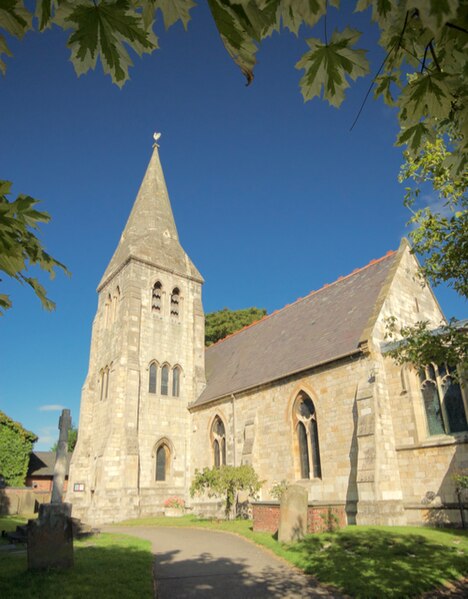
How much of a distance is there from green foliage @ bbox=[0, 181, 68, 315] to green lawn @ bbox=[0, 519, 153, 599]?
230 inches

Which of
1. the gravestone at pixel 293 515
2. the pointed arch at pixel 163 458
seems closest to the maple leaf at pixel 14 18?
the gravestone at pixel 293 515

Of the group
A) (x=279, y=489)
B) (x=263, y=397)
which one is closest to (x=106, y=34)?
(x=279, y=489)

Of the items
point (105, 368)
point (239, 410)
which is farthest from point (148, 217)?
point (239, 410)

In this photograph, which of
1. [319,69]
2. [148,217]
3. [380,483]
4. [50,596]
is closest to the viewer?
[319,69]

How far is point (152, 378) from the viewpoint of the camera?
25.2 m

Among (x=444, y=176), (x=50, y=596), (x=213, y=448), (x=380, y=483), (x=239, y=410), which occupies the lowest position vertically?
(x=50, y=596)

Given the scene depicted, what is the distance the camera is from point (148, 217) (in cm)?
3017

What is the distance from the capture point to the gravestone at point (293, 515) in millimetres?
11547

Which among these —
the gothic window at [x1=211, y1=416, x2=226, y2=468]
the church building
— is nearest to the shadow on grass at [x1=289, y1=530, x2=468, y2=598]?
the church building

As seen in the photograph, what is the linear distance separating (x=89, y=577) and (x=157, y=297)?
20.3m

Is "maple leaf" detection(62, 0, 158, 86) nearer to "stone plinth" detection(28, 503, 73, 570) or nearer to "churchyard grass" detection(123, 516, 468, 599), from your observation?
"churchyard grass" detection(123, 516, 468, 599)

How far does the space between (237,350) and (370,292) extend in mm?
10063

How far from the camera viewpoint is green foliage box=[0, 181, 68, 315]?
273 centimetres

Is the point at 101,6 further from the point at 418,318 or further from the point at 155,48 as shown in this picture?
the point at 418,318
